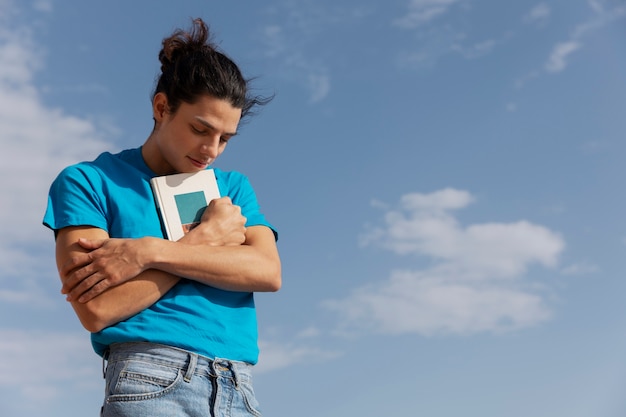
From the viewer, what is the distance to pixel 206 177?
330 centimetres

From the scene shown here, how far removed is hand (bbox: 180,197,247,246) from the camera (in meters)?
3.05

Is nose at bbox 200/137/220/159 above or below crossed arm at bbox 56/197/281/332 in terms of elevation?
above

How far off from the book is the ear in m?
0.31

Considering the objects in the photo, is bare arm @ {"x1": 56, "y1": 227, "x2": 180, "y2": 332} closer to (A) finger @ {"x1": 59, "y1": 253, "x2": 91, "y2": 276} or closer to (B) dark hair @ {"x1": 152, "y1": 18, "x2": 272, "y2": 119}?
(A) finger @ {"x1": 59, "y1": 253, "x2": 91, "y2": 276}

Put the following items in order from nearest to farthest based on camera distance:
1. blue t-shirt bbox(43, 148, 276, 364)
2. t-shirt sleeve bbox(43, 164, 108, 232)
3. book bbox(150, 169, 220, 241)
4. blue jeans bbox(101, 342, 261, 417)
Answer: blue jeans bbox(101, 342, 261, 417)
blue t-shirt bbox(43, 148, 276, 364)
t-shirt sleeve bbox(43, 164, 108, 232)
book bbox(150, 169, 220, 241)

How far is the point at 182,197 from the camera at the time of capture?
319cm

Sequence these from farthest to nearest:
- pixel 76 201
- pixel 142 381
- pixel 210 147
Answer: pixel 210 147 → pixel 76 201 → pixel 142 381

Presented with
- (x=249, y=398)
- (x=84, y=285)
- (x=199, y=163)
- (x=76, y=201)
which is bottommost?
(x=249, y=398)

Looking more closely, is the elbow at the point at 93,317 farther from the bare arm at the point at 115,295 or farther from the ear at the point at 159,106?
the ear at the point at 159,106

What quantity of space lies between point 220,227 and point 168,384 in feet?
2.23

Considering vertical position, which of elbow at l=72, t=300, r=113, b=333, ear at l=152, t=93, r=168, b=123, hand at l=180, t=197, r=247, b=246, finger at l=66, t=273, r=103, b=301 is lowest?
elbow at l=72, t=300, r=113, b=333

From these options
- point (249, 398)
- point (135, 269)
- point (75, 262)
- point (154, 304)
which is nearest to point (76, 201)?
point (75, 262)

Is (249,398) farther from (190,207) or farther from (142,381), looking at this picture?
(190,207)

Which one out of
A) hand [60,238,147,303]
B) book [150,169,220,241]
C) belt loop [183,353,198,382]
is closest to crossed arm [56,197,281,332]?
hand [60,238,147,303]
